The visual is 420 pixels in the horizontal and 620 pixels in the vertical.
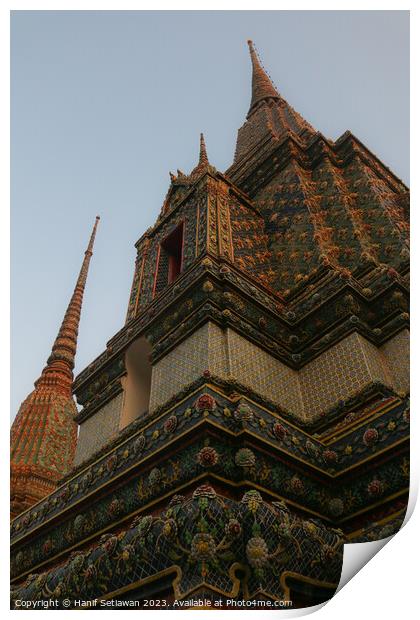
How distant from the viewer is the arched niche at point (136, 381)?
5965 millimetres

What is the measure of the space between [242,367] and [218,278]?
1.02 metres

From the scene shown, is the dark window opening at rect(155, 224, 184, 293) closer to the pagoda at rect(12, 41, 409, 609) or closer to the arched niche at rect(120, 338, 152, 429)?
the pagoda at rect(12, 41, 409, 609)

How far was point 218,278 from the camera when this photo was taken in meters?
5.29

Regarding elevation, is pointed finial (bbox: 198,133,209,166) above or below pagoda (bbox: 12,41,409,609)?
above

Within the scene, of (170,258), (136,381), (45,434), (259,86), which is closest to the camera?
(136,381)

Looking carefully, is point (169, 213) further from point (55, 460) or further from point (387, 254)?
point (55, 460)

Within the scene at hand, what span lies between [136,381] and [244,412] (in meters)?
2.85

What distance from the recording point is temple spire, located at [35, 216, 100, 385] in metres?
13.7

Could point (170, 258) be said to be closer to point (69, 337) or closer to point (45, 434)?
point (45, 434)

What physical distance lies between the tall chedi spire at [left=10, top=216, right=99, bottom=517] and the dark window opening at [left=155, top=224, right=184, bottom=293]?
171 inches

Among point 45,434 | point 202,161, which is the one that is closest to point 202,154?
point 202,161

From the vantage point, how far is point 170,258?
26.4 ft

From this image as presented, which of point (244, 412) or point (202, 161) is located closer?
point (244, 412)

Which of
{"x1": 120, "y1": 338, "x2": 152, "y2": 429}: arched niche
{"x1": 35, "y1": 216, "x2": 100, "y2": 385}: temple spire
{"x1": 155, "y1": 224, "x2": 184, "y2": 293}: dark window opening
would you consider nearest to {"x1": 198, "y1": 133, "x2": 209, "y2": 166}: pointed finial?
{"x1": 155, "y1": 224, "x2": 184, "y2": 293}: dark window opening
